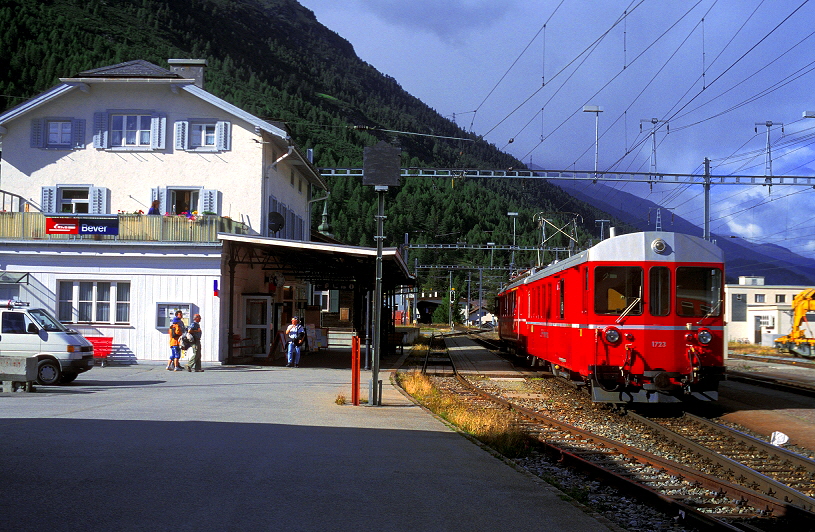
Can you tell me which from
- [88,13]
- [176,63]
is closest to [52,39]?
[88,13]

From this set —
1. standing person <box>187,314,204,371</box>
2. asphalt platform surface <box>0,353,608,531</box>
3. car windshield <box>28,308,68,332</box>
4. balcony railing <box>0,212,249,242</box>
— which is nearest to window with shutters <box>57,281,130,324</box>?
balcony railing <box>0,212,249,242</box>

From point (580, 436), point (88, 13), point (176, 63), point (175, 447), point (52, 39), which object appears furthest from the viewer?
point (88, 13)

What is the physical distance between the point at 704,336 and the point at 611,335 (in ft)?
5.05

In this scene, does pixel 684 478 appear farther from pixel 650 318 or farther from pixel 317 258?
pixel 317 258

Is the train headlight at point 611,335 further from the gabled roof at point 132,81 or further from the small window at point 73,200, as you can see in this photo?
the small window at point 73,200

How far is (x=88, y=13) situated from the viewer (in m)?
175

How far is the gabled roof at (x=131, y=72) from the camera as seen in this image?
2564 cm

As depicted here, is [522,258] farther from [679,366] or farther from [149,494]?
[149,494]

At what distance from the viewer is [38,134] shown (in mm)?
26297

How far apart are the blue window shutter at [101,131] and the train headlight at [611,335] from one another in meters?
19.2

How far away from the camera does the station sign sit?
76.5 feet

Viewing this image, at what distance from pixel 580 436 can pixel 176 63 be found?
2437 centimetres

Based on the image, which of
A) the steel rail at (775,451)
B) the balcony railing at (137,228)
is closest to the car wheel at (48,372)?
the balcony railing at (137,228)

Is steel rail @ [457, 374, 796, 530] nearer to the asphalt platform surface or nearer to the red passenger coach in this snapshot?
the asphalt platform surface
